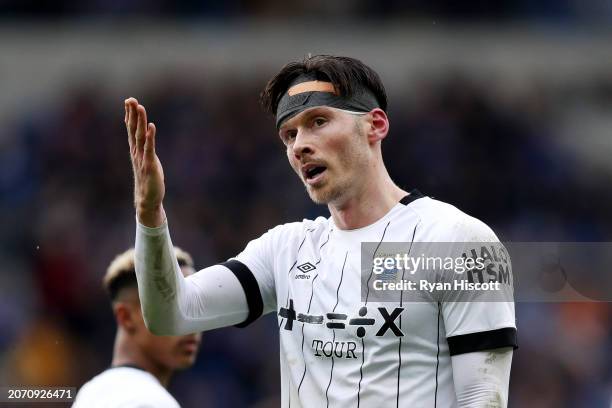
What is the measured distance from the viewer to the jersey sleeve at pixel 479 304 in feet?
11.6

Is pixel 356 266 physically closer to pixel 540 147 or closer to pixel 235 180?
pixel 235 180

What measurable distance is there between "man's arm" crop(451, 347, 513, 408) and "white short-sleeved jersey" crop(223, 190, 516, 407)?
3 centimetres

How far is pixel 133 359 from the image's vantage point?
4867mm

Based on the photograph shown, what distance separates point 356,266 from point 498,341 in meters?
0.60

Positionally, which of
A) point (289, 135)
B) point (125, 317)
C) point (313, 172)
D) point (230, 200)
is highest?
point (289, 135)

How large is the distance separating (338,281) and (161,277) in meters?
0.63

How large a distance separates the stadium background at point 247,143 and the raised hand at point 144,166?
230 inches

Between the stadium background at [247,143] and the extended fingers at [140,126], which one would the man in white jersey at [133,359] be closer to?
the extended fingers at [140,126]

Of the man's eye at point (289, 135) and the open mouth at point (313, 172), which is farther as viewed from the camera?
the man's eye at point (289, 135)

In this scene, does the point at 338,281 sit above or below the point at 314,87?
below

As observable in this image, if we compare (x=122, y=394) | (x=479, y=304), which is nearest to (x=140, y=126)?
(x=122, y=394)

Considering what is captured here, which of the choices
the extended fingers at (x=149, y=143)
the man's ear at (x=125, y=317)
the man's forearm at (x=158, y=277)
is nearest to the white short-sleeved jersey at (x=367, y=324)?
the man's forearm at (x=158, y=277)

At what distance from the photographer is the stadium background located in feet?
31.9

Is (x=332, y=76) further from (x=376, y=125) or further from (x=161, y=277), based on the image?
(x=161, y=277)
